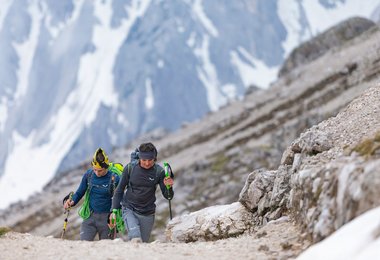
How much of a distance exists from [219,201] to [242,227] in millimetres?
39698

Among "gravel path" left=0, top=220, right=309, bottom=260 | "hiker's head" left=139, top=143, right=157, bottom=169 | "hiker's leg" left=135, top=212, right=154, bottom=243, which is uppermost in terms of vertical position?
"hiker's head" left=139, top=143, right=157, bottom=169

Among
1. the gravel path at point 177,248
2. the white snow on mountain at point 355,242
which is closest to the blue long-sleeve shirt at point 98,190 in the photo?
the gravel path at point 177,248

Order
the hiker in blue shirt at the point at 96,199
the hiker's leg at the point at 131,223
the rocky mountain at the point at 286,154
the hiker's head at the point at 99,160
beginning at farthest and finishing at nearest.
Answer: the hiker in blue shirt at the point at 96,199, the hiker's head at the point at 99,160, the hiker's leg at the point at 131,223, the rocky mountain at the point at 286,154

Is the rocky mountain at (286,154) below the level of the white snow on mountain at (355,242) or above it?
above

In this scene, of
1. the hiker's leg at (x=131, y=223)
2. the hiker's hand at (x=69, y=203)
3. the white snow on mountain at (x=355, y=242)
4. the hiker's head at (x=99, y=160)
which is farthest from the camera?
the hiker's hand at (x=69, y=203)

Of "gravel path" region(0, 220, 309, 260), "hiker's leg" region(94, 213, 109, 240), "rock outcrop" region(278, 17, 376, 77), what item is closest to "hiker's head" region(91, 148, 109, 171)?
"hiker's leg" region(94, 213, 109, 240)

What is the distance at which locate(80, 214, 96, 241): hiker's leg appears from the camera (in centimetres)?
1711

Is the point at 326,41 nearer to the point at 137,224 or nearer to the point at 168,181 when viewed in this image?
the point at 168,181

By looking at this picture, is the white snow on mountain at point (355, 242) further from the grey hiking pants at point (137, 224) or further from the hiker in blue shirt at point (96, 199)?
the hiker in blue shirt at point (96, 199)

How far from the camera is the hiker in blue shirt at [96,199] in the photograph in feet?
55.4

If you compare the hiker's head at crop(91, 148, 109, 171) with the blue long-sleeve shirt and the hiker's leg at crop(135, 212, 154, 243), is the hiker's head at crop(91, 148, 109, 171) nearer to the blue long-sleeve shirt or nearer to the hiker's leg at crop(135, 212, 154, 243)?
the blue long-sleeve shirt

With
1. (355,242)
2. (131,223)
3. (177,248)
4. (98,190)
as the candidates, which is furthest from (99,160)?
(355,242)

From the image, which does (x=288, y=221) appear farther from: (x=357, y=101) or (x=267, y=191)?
(x=357, y=101)

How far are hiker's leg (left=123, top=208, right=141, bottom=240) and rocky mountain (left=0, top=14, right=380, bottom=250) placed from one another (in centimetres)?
187
